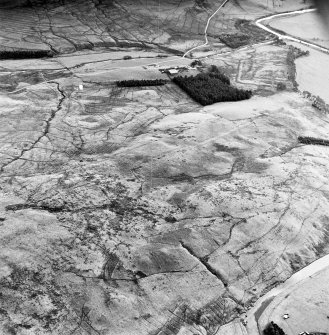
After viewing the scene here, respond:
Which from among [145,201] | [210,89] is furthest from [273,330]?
[210,89]

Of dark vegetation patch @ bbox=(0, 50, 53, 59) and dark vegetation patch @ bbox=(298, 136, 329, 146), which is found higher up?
dark vegetation patch @ bbox=(298, 136, 329, 146)

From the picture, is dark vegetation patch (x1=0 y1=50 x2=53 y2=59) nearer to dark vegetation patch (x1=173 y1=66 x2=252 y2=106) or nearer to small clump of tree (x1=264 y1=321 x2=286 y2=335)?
dark vegetation patch (x1=173 y1=66 x2=252 y2=106)

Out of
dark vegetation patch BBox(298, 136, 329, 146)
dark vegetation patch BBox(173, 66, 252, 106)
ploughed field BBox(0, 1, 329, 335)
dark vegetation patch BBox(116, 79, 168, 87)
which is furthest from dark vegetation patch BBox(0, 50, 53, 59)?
dark vegetation patch BBox(298, 136, 329, 146)

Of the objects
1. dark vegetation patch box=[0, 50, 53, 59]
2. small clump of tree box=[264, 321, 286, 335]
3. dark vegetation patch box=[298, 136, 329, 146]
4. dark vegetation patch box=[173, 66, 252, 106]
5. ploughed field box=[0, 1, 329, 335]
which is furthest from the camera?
dark vegetation patch box=[0, 50, 53, 59]

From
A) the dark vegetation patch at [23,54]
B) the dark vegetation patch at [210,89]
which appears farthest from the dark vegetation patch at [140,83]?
the dark vegetation patch at [23,54]

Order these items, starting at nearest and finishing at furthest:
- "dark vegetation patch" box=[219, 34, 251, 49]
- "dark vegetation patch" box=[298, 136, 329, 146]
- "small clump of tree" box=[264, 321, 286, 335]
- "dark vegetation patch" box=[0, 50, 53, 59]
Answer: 1. "small clump of tree" box=[264, 321, 286, 335]
2. "dark vegetation patch" box=[298, 136, 329, 146]
3. "dark vegetation patch" box=[0, 50, 53, 59]
4. "dark vegetation patch" box=[219, 34, 251, 49]

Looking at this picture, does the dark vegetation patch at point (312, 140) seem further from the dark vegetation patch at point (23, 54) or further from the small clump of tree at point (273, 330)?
the dark vegetation patch at point (23, 54)

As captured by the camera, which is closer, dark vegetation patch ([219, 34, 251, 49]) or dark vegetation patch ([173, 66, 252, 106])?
dark vegetation patch ([173, 66, 252, 106])

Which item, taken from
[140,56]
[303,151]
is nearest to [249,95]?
[303,151]
